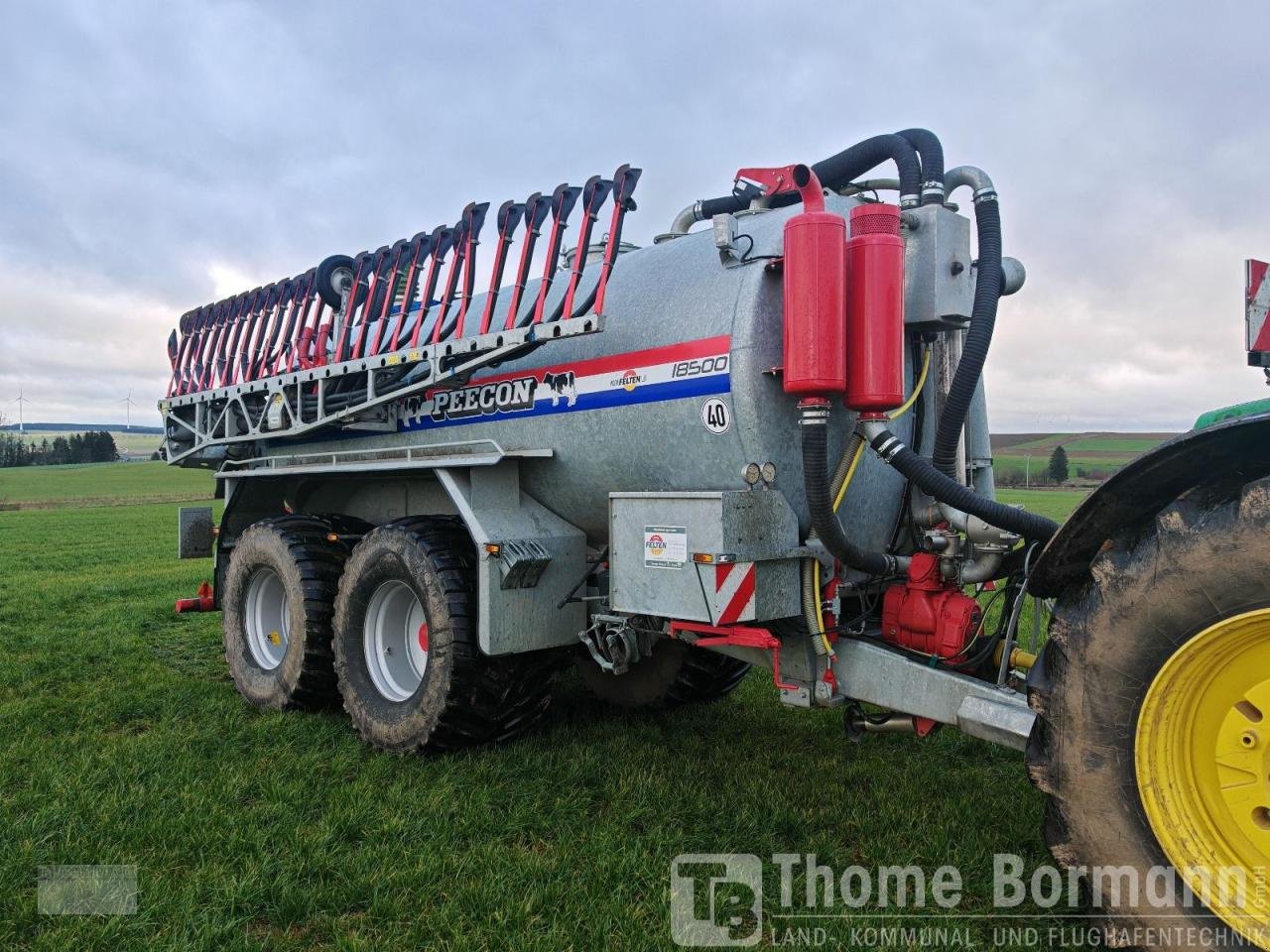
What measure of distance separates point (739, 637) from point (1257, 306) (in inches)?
88.1

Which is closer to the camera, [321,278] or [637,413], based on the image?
[637,413]

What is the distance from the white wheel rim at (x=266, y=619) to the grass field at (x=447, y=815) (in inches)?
14.2

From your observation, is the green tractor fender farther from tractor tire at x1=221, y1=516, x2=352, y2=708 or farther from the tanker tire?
the tanker tire

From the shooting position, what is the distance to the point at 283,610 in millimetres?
6688

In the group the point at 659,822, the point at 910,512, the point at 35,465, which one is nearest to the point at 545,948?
the point at 659,822

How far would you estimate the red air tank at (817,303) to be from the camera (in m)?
3.66

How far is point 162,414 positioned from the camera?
315 inches

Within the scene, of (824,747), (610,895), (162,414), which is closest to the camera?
(610,895)

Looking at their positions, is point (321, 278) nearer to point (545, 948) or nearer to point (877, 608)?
point (877, 608)

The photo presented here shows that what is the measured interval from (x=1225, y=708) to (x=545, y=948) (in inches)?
85.6

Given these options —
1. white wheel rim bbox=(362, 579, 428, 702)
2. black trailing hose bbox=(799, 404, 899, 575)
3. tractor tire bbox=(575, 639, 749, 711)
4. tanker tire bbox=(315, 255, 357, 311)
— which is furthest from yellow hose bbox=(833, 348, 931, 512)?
tanker tire bbox=(315, 255, 357, 311)

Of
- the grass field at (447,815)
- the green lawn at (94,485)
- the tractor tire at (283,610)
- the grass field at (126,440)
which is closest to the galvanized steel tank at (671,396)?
the grass field at (447,815)

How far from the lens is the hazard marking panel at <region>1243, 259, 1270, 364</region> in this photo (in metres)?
3.21

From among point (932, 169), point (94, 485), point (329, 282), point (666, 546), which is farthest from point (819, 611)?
point (94, 485)
